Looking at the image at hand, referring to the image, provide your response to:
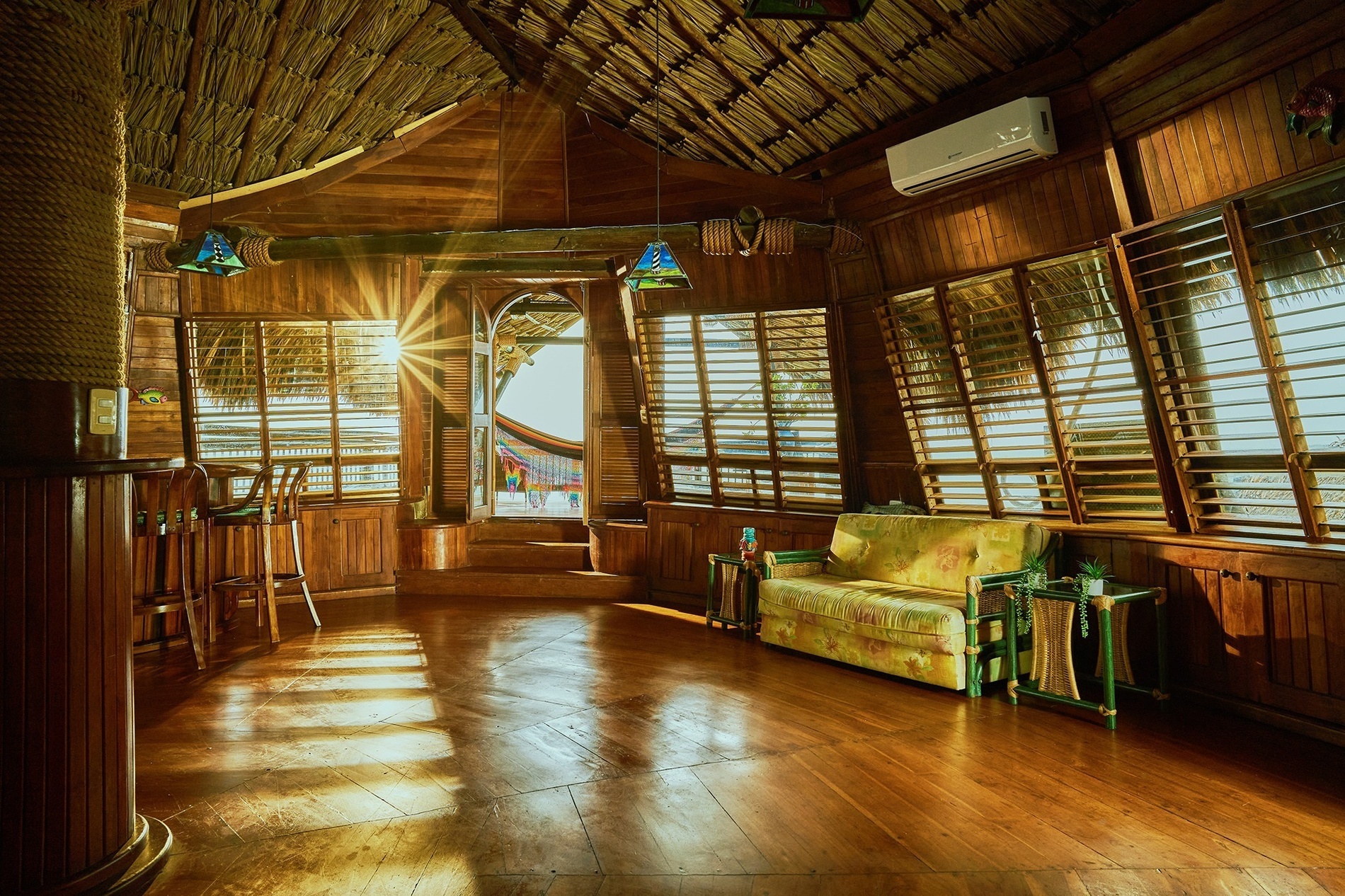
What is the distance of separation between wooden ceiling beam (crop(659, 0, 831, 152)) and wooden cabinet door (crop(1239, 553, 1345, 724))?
3749mm

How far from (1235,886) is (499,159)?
7154 millimetres

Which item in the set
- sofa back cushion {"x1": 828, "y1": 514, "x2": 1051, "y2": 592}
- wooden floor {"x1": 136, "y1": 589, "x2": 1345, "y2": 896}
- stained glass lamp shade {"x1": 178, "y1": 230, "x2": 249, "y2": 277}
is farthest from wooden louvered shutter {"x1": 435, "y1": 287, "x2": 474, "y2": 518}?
sofa back cushion {"x1": 828, "y1": 514, "x2": 1051, "y2": 592}

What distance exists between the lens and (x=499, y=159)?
7.69 metres

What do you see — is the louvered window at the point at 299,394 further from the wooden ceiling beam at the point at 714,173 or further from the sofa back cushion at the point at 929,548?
the sofa back cushion at the point at 929,548

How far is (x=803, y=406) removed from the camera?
670 centimetres

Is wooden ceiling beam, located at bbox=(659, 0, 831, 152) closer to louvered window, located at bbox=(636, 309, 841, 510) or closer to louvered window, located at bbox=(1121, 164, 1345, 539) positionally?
louvered window, located at bbox=(636, 309, 841, 510)

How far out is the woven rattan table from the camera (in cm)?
408

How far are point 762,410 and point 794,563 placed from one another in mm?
1499

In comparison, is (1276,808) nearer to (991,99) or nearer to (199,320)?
(991,99)

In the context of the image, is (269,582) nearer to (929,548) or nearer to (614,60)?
(929,548)

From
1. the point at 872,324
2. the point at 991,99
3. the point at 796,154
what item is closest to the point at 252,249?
the point at 796,154

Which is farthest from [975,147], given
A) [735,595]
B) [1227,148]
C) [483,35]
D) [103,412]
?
[103,412]

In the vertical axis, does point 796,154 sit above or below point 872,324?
above

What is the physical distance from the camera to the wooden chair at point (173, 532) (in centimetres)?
516
